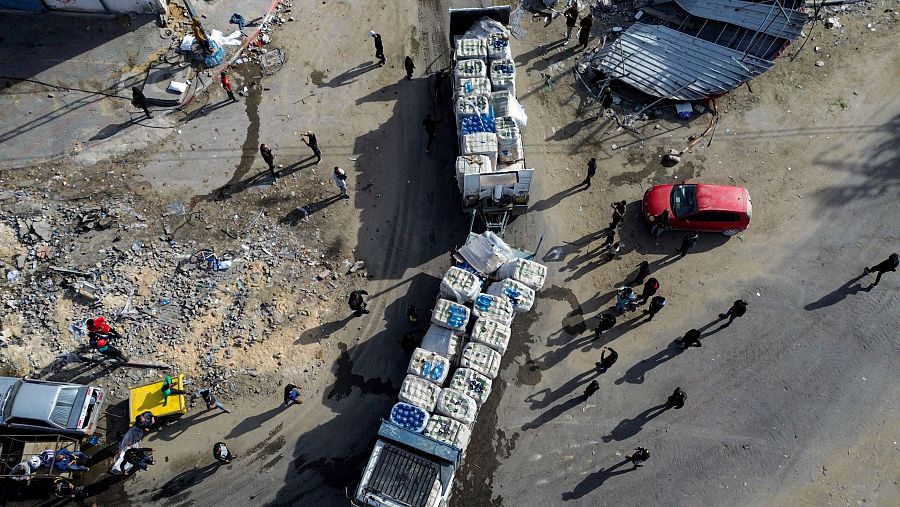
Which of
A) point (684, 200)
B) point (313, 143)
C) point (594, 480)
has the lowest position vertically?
point (594, 480)

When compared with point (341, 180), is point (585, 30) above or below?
above

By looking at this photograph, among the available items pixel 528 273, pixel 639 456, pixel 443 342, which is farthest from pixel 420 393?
pixel 639 456

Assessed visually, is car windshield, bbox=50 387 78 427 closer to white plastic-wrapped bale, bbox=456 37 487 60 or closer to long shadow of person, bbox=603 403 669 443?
long shadow of person, bbox=603 403 669 443

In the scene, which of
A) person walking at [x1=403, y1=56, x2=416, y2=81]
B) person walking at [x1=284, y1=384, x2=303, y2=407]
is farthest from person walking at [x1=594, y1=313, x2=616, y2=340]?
person walking at [x1=403, y1=56, x2=416, y2=81]

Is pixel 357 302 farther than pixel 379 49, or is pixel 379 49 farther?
pixel 379 49

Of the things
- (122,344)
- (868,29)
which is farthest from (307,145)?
(868,29)

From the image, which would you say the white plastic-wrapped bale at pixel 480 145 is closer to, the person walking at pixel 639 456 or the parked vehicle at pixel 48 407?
the person walking at pixel 639 456

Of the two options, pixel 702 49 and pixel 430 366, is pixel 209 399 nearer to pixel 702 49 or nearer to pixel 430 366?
pixel 430 366
